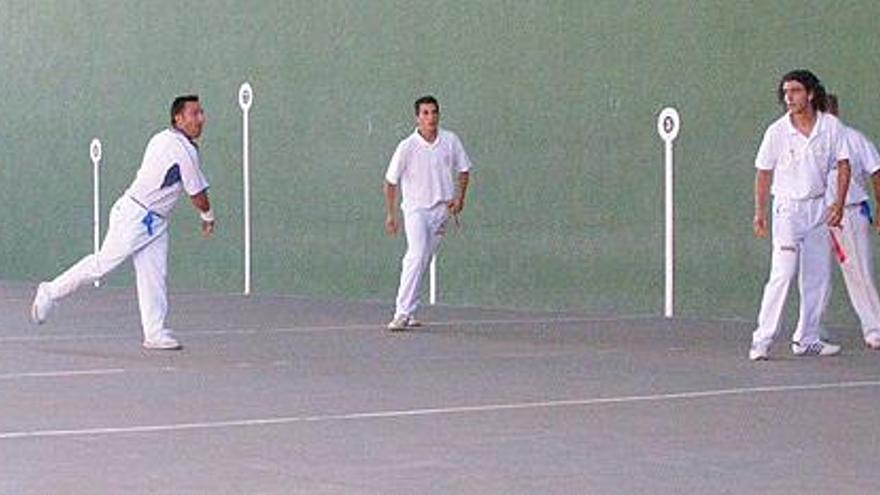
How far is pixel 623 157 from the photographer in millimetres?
19406

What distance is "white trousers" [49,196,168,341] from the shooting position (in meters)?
16.0

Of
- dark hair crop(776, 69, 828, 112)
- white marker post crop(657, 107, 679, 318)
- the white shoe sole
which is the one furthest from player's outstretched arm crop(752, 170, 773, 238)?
white marker post crop(657, 107, 679, 318)

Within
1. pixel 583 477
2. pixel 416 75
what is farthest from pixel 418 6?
pixel 583 477

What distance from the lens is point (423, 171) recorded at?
18.0m

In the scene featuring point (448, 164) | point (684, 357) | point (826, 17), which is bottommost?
point (684, 357)

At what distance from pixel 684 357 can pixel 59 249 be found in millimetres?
13795

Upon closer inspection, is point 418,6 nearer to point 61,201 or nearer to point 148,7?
point 148,7

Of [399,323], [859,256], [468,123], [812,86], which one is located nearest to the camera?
[812,86]

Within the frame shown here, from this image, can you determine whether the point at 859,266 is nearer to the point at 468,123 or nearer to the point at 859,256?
the point at 859,256

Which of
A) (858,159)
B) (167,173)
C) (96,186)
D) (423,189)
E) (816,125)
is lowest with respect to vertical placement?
(96,186)

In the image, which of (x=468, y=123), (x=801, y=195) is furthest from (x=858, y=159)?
(x=468, y=123)

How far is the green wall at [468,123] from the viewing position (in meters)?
18.3

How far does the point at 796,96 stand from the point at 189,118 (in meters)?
4.31

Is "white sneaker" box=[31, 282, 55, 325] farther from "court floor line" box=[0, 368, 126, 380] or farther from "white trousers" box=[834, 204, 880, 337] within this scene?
"white trousers" box=[834, 204, 880, 337]
